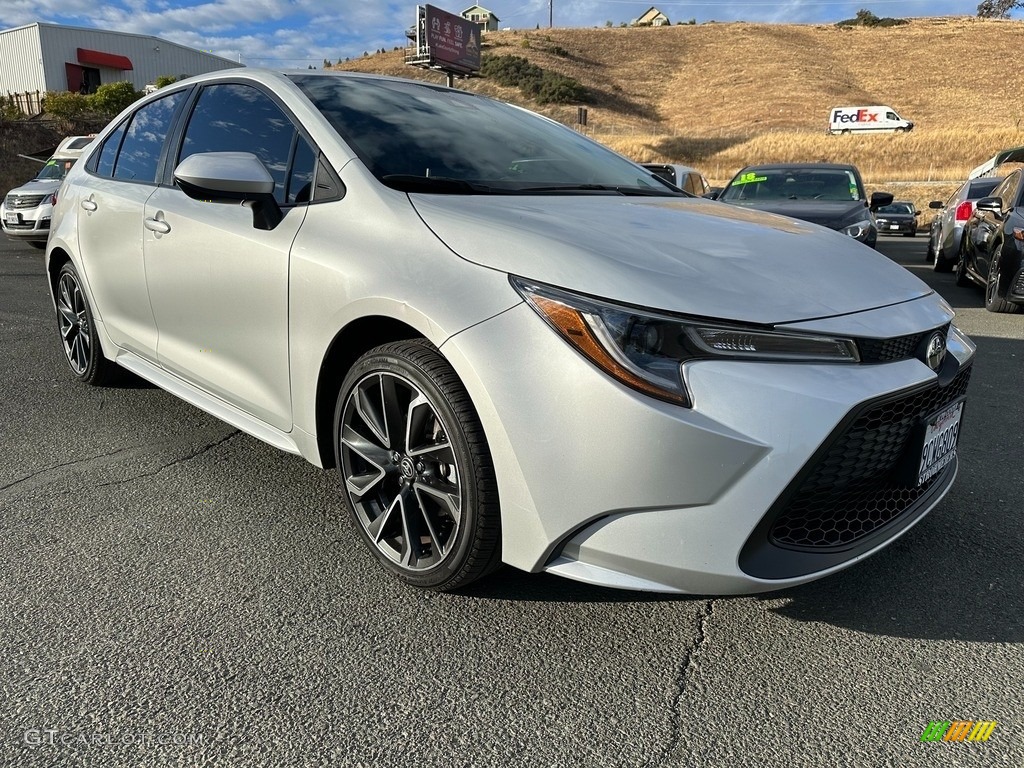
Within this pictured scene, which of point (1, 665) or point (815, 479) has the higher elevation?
point (815, 479)

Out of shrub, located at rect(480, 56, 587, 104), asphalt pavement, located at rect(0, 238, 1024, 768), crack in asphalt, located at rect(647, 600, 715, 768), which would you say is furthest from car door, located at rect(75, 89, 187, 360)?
shrub, located at rect(480, 56, 587, 104)

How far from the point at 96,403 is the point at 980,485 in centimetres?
421

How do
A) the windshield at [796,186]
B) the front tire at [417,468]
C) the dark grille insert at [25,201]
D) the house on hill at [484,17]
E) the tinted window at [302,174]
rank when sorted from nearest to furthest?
the front tire at [417,468]
the tinted window at [302,174]
the windshield at [796,186]
the dark grille insert at [25,201]
the house on hill at [484,17]

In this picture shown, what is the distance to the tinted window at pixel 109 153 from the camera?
3.83 m

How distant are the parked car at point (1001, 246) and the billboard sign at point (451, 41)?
3850 centimetres

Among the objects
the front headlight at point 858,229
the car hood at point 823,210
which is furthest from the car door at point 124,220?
the front headlight at point 858,229

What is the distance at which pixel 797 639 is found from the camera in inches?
80.7

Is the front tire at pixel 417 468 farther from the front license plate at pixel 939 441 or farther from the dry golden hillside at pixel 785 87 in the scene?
the dry golden hillside at pixel 785 87

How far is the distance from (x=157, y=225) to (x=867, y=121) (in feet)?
162

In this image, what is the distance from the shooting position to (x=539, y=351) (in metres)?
1.76

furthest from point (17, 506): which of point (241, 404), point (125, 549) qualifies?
point (241, 404)

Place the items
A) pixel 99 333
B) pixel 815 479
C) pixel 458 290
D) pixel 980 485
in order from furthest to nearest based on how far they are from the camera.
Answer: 1. pixel 99 333
2. pixel 980 485
3. pixel 458 290
4. pixel 815 479

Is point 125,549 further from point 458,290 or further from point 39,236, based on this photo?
point 39,236

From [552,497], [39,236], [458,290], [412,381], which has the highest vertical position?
[458,290]
